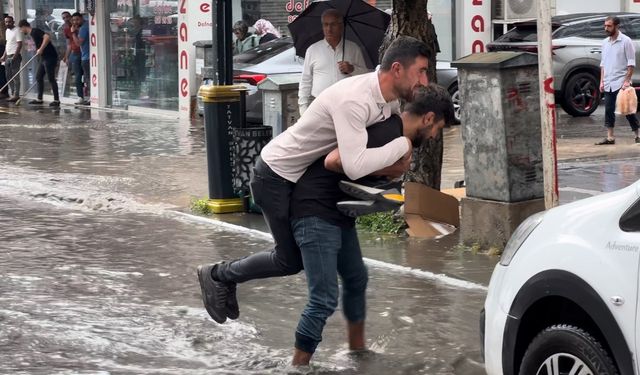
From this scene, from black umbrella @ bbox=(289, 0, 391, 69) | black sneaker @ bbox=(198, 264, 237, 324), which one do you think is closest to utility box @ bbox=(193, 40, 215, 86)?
black umbrella @ bbox=(289, 0, 391, 69)

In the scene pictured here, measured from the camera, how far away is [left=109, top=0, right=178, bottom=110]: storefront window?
76.5 ft

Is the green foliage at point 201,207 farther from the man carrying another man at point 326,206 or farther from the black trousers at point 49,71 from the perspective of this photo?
the black trousers at point 49,71

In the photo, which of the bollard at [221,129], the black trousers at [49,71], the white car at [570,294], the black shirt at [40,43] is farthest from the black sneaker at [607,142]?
the black trousers at [49,71]

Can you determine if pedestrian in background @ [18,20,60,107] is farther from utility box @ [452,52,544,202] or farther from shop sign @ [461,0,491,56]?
utility box @ [452,52,544,202]

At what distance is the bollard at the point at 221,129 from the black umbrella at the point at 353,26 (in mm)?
1005

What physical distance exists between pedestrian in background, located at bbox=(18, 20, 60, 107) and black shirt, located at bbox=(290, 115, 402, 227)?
21.1m

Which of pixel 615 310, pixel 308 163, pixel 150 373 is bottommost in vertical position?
pixel 150 373

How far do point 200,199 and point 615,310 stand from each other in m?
7.95

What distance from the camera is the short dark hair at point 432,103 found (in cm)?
597

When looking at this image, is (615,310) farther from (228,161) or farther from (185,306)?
(228,161)

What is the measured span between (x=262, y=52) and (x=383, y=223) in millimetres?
9762

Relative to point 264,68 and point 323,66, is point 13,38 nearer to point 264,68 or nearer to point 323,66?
point 264,68

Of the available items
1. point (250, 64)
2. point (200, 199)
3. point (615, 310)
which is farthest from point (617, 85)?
point (615, 310)

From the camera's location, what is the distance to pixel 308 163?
6.05 metres
